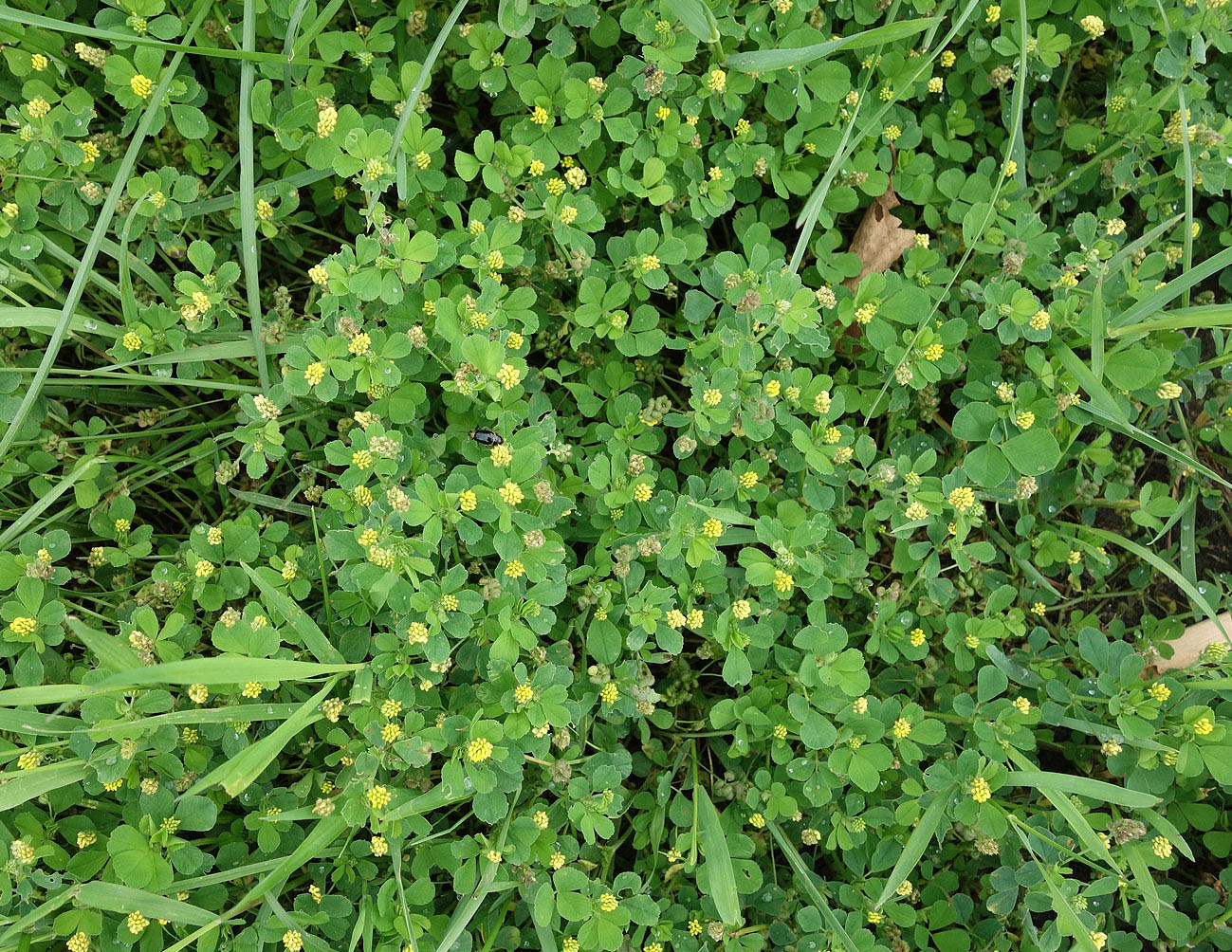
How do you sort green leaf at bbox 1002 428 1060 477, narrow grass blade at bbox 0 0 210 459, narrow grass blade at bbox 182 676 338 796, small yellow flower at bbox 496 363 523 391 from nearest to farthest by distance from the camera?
narrow grass blade at bbox 182 676 338 796, small yellow flower at bbox 496 363 523 391, narrow grass blade at bbox 0 0 210 459, green leaf at bbox 1002 428 1060 477

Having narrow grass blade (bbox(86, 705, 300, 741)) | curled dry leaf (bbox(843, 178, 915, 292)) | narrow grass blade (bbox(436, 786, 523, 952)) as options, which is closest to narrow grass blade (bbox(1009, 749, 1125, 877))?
narrow grass blade (bbox(436, 786, 523, 952))

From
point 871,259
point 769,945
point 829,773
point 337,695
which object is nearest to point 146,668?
point 337,695

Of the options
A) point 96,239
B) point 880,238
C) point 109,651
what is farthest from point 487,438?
point 880,238

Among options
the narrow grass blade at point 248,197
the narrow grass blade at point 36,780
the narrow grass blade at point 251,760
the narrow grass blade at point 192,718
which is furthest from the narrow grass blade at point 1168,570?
the narrow grass blade at point 36,780

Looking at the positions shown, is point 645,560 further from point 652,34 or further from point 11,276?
point 11,276

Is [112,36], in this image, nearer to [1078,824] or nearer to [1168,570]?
[1078,824]

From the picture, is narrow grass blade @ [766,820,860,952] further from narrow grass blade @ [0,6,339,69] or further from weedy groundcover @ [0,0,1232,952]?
narrow grass blade @ [0,6,339,69]
